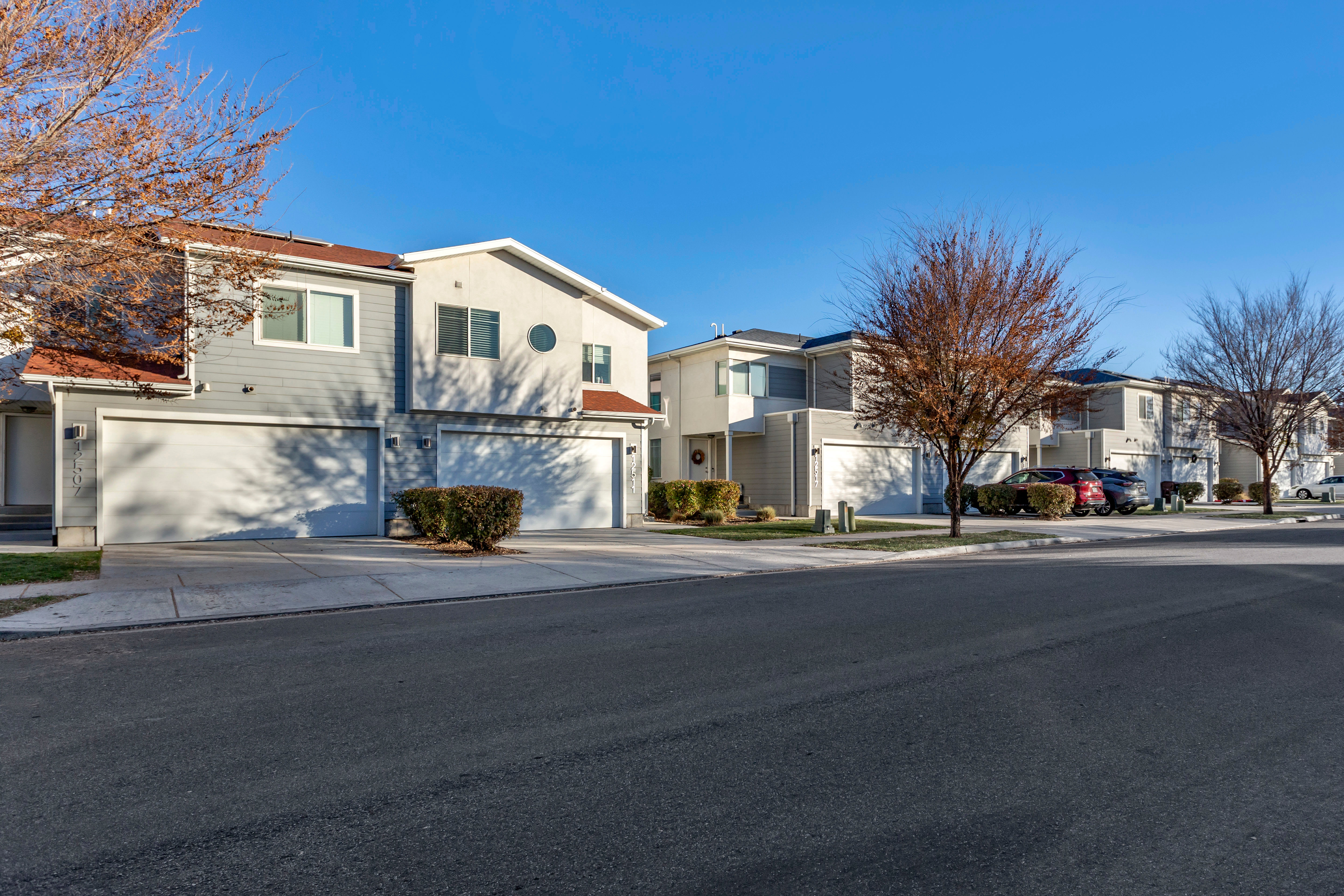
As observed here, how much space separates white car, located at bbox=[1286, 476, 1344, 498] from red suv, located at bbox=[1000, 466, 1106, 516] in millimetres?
20864

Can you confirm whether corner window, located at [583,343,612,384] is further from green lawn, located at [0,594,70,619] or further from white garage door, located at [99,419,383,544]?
green lawn, located at [0,594,70,619]

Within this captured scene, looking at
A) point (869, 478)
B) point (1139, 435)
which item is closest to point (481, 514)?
point (869, 478)

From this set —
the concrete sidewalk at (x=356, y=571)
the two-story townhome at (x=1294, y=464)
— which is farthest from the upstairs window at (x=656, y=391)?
the two-story townhome at (x=1294, y=464)

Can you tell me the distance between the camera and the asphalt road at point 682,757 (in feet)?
10.3

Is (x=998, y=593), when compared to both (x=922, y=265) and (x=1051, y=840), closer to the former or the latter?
(x=1051, y=840)

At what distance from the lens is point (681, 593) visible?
33.6 feet

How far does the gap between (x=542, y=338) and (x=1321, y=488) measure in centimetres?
4051

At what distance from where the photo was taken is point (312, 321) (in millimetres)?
16891

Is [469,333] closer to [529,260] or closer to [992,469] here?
[529,260]

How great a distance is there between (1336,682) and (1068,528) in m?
15.8

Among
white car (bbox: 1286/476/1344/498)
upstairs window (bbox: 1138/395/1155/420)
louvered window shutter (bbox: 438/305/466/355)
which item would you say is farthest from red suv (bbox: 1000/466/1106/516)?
white car (bbox: 1286/476/1344/498)

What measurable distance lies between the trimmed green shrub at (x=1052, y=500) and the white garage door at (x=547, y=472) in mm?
12888

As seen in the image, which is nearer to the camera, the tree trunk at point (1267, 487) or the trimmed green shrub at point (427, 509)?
the trimmed green shrub at point (427, 509)

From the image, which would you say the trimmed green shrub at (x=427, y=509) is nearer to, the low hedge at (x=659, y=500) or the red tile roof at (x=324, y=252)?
the red tile roof at (x=324, y=252)
